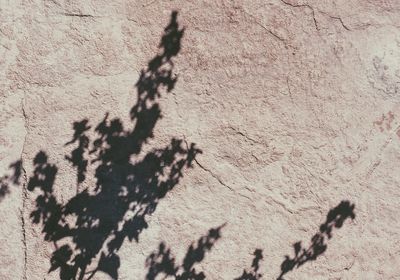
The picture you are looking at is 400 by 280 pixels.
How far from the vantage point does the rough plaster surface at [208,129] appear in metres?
5.33

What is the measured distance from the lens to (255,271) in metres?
5.41

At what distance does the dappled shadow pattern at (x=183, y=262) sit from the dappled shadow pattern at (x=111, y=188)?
1.24 ft

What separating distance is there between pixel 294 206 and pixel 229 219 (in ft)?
2.74

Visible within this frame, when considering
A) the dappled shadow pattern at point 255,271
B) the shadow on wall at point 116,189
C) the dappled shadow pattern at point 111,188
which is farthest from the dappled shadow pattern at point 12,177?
the dappled shadow pattern at point 255,271

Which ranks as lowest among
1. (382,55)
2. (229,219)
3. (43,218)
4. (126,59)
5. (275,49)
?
(43,218)

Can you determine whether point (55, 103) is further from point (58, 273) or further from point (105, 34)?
point (58, 273)

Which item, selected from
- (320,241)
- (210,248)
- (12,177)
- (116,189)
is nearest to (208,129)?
(116,189)

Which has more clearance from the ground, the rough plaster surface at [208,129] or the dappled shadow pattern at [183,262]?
the rough plaster surface at [208,129]

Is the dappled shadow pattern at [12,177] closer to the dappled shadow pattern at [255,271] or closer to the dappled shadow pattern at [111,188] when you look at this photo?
the dappled shadow pattern at [111,188]

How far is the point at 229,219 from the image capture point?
538 cm

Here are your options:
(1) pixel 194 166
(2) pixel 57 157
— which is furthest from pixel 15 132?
(1) pixel 194 166

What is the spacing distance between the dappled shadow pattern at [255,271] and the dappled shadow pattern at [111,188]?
4.45 feet

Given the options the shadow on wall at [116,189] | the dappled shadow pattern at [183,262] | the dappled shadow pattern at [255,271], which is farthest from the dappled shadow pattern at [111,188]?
the dappled shadow pattern at [255,271]

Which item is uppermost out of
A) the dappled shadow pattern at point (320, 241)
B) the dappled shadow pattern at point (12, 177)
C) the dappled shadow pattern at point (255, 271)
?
the dappled shadow pattern at point (320, 241)
